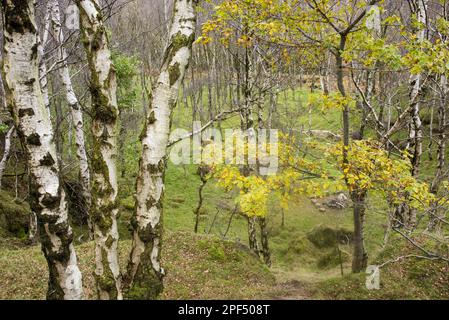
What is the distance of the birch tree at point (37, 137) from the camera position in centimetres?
362

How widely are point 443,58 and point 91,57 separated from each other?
17.7 ft

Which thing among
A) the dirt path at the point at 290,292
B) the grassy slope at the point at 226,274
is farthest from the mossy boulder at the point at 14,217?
the dirt path at the point at 290,292

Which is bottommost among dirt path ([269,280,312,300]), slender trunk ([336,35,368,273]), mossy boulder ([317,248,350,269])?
mossy boulder ([317,248,350,269])

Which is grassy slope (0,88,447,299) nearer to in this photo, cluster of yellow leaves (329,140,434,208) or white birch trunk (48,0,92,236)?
cluster of yellow leaves (329,140,434,208)

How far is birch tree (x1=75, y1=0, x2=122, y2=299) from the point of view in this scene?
422cm

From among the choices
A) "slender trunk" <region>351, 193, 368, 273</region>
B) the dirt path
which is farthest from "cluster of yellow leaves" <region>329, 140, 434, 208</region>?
the dirt path

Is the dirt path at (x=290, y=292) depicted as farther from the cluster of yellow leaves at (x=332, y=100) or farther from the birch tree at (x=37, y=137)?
the birch tree at (x=37, y=137)

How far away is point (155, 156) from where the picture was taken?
461 centimetres

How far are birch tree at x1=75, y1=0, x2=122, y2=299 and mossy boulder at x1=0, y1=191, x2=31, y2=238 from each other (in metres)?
10.2

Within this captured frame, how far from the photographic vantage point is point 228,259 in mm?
9234

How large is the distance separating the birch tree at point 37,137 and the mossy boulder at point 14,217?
400 inches

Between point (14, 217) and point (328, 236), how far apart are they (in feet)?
41.4

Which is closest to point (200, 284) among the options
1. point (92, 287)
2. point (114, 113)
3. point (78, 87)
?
point (92, 287)

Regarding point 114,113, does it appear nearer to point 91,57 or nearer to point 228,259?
point 91,57
